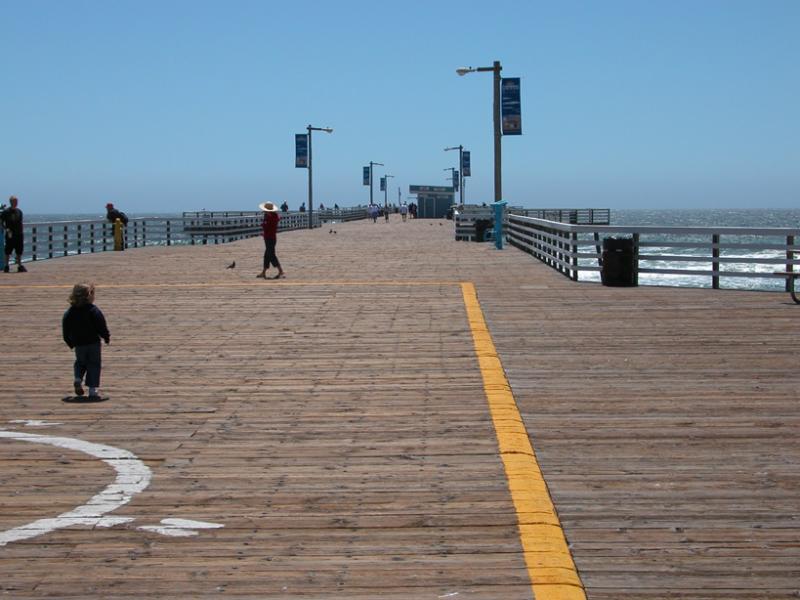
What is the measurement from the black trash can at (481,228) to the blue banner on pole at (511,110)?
23.3 feet

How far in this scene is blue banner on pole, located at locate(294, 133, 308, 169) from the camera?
65875 millimetres

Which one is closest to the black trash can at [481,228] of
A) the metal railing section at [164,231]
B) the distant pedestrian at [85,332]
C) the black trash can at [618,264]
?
the metal railing section at [164,231]

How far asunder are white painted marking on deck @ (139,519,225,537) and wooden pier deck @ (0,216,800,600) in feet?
0.07

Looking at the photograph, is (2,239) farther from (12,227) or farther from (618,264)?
(618,264)

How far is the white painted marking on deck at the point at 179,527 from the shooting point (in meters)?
5.69

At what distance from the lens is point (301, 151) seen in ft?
217

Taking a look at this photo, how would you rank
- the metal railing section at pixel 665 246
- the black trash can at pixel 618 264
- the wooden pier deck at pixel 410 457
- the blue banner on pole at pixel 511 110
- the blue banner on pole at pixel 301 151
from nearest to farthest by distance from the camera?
the wooden pier deck at pixel 410 457
the metal railing section at pixel 665 246
the black trash can at pixel 618 264
the blue banner on pole at pixel 511 110
the blue banner on pole at pixel 301 151

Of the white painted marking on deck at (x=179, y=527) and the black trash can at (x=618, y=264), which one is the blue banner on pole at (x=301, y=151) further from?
the white painted marking on deck at (x=179, y=527)

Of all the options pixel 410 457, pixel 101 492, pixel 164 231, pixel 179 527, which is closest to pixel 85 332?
pixel 101 492

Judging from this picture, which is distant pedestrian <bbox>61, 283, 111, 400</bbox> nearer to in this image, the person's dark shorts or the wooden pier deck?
the wooden pier deck

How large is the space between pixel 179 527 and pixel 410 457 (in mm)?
1968

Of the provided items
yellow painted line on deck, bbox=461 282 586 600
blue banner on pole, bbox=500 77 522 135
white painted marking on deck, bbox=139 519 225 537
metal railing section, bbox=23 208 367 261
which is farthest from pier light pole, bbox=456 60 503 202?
white painted marking on deck, bbox=139 519 225 537

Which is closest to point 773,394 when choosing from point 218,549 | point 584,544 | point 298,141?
point 584,544

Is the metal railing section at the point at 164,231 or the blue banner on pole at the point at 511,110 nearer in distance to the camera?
the metal railing section at the point at 164,231
